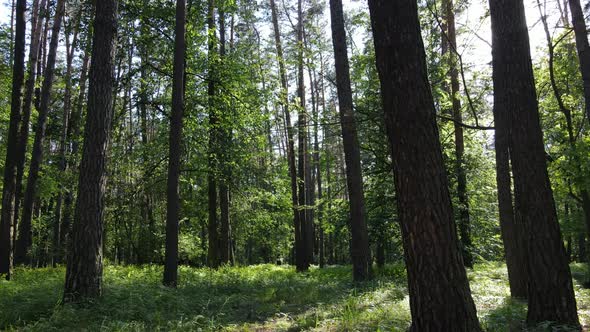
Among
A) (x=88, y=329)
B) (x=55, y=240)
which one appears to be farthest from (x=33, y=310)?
(x=55, y=240)

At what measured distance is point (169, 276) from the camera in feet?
32.2

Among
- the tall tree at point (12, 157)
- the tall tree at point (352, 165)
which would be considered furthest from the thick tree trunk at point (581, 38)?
the tall tree at point (12, 157)

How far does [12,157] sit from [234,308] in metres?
8.73

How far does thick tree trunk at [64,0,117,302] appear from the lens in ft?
23.4

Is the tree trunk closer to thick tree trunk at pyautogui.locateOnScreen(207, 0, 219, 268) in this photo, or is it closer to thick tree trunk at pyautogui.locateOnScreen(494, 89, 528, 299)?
thick tree trunk at pyautogui.locateOnScreen(207, 0, 219, 268)

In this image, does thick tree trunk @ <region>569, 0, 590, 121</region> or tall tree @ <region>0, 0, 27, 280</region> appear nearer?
thick tree trunk @ <region>569, 0, 590, 121</region>

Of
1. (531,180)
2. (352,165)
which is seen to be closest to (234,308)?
(352,165)

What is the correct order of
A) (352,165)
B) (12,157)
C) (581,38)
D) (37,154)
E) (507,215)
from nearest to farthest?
1. (507,215)
2. (581,38)
3. (352,165)
4. (12,157)
5. (37,154)

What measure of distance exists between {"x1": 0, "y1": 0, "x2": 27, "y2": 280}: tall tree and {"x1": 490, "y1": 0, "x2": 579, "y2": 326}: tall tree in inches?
491

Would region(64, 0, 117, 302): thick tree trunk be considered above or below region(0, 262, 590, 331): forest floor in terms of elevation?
above

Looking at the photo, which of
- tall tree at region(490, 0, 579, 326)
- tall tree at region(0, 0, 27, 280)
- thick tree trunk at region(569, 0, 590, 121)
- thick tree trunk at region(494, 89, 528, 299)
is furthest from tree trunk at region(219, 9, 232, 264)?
thick tree trunk at region(569, 0, 590, 121)

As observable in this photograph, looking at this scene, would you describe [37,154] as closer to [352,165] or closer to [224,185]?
[224,185]

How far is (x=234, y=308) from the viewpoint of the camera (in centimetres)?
788

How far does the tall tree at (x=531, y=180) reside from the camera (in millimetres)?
5371
